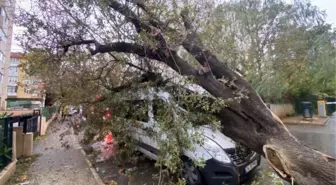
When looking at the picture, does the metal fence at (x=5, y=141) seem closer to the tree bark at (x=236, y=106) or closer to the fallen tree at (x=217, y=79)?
the fallen tree at (x=217, y=79)

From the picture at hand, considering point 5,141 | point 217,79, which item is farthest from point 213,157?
point 5,141

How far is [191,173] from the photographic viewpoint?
4.83 metres

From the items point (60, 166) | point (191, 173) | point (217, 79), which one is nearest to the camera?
point (217, 79)

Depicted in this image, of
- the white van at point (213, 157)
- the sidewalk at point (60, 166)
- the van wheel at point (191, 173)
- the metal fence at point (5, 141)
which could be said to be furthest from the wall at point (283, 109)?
the metal fence at point (5, 141)

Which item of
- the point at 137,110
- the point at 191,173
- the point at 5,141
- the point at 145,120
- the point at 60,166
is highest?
the point at 137,110

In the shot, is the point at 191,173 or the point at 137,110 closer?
the point at 191,173

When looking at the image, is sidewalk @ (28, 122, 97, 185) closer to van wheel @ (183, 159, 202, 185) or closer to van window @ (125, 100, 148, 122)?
van window @ (125, 100, 148, 122)

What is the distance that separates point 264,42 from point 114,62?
41.7ft

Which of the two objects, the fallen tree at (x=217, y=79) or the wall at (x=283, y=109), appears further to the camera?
the wall at (x=283, y=109)

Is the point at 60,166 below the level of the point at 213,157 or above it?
below

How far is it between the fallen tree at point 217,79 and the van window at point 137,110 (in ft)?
3.28

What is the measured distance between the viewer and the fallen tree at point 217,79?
4.10 meters

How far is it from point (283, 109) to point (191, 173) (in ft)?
51.7

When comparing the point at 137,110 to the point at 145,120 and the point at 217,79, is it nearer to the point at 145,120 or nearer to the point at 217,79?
the point at 145,120
